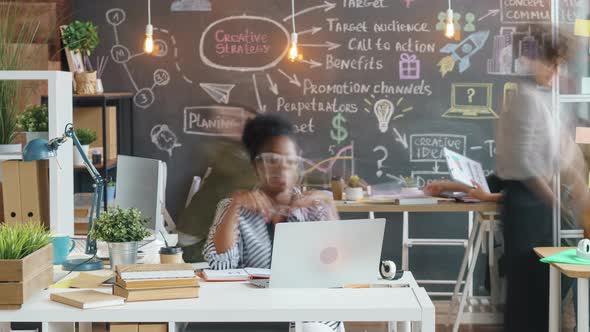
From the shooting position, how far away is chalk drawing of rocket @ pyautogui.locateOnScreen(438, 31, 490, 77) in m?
6.31

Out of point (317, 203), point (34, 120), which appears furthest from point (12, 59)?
point (317, 203)

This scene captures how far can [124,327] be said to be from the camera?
9.00 ft

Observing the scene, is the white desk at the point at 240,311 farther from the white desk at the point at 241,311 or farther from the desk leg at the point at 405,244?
the desk leg at the point at 405,244

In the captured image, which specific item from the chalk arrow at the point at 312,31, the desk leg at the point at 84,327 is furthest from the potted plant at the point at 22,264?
the chalk arrow at the point at 312,31

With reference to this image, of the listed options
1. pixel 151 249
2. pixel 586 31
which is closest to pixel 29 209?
pixel 151 249

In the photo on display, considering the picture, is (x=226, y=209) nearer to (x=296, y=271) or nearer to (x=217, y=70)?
(x=296, y=271)

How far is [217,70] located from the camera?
253 inches

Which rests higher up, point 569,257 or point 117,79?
point 117,79

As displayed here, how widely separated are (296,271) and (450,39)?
12.3 ft

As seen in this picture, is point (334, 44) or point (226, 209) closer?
point (226, 209)

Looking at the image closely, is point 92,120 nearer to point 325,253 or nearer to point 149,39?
point 149,39

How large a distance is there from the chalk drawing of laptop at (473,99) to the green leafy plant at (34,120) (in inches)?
119

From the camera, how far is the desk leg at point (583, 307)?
3.99 metres

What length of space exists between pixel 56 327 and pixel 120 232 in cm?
54
